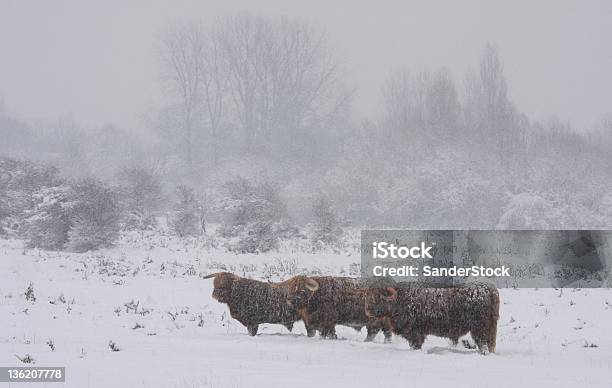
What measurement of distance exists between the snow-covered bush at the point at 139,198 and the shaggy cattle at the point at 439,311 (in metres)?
21.4

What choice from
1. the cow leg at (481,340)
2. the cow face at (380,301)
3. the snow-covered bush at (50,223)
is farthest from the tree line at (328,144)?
the cow leg at (481,340)

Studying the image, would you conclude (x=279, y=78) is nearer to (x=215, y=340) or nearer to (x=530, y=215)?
(x=530, y=215)

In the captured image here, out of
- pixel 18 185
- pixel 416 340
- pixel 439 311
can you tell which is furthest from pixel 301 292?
pixel 18 185

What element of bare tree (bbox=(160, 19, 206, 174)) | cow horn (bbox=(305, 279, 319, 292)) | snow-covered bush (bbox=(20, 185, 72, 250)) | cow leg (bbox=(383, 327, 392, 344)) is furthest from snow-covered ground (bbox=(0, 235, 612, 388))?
bare tree (bbox=(160, 19, 206, 174))

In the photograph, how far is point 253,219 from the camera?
2575 cm

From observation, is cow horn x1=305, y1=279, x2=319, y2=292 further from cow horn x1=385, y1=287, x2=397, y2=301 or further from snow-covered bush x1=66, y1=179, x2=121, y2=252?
snow-covered bush x1=66, y1=179, x2=121, y2=252

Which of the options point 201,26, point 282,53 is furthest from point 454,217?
point 201,26

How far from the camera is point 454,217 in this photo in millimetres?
40812

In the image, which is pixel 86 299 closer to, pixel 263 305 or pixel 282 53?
pixel 263 305

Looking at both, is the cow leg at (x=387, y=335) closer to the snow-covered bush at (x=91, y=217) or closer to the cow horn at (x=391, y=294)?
the cow horn at (x=391, y=294)

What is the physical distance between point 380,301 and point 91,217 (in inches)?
682

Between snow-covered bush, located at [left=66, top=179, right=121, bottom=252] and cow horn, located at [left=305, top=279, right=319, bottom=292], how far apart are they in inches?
598

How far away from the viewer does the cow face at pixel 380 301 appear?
371 inches

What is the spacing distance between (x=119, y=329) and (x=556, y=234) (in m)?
19.2
